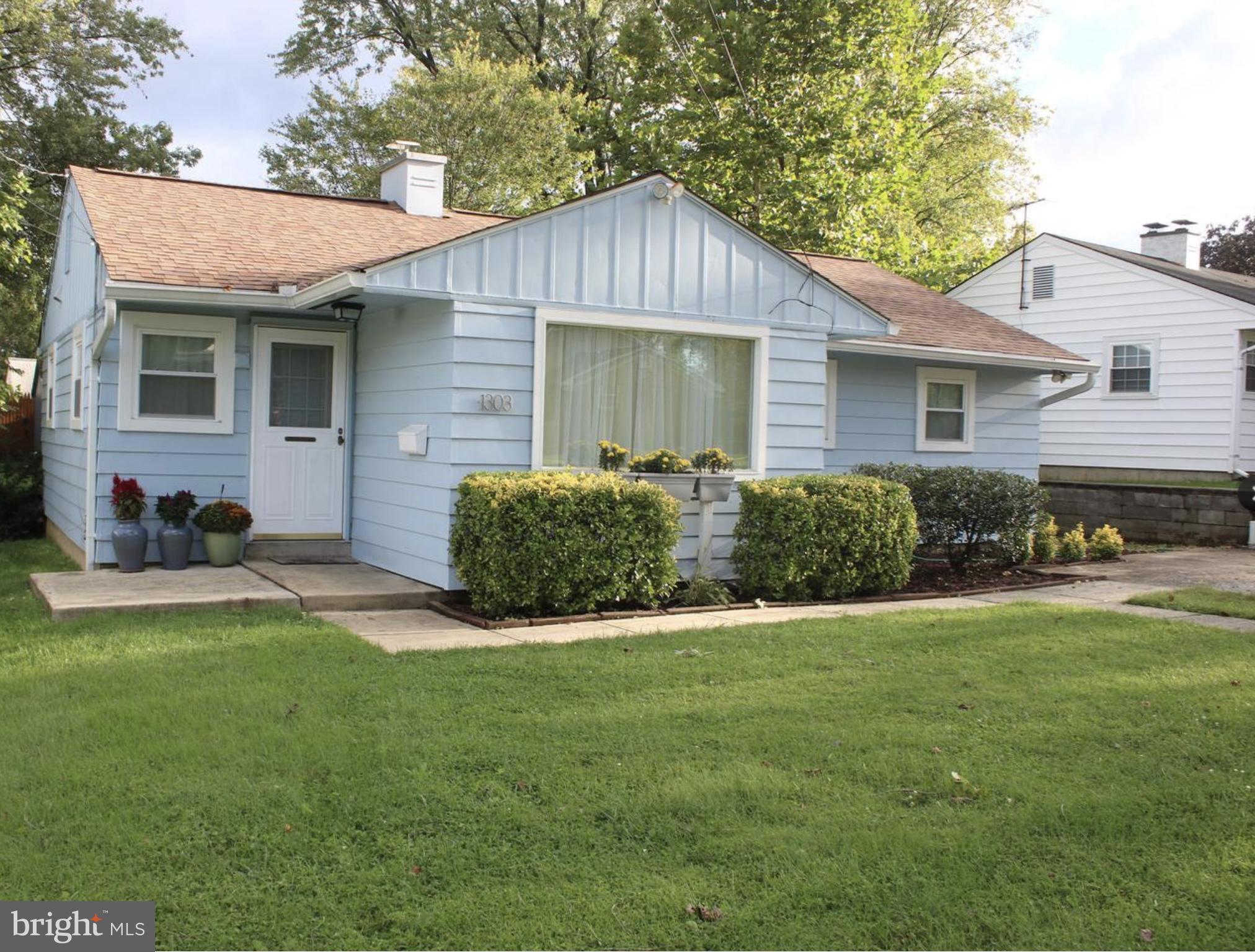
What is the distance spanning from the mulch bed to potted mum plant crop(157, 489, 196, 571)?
96.9 inches

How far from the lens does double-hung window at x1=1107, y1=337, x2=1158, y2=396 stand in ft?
58.2

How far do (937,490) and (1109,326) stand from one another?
30.6 feet

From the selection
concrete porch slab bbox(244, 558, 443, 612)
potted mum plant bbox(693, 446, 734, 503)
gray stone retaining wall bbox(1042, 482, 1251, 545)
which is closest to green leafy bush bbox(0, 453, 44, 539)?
concrete porch slab bbox(244, 558, 443, 612)

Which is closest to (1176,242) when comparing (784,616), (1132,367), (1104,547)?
(1132,367)

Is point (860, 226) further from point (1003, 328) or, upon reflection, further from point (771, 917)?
point (771, 917)

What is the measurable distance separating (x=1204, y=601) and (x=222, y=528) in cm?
827

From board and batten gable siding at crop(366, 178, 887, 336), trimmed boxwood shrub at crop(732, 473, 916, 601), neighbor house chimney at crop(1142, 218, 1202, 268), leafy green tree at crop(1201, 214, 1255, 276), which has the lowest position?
trimmed boxwood shrub at crop(732, 473, 916, 601)

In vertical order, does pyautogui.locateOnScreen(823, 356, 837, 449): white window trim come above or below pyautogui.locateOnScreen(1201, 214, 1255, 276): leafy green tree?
below

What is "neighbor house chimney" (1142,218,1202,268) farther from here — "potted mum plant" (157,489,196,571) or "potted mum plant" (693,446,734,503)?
"potted mum plant" (157,489,196,571)

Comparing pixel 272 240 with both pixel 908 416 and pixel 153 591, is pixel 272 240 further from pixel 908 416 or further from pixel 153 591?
pixel 908 416

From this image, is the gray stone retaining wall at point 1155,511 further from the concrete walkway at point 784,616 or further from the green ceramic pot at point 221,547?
the green ceramic pot at point 221,547

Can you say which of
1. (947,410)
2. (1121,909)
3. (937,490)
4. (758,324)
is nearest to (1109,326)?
(947,410)

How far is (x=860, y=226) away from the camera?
20641mm

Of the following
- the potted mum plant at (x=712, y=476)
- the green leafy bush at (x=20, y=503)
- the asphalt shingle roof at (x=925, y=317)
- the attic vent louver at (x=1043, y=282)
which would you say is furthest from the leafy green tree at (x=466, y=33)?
the potted mum plant at (x=712, y=476)
